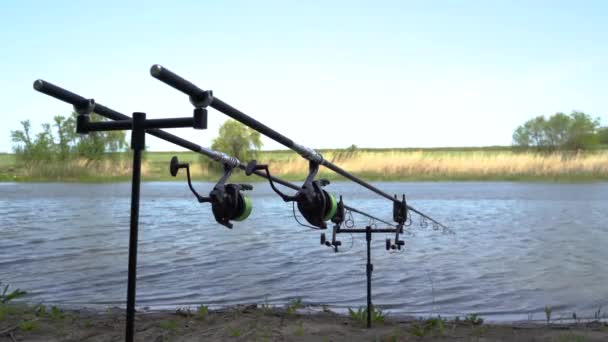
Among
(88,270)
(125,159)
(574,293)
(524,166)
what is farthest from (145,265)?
(125,159)

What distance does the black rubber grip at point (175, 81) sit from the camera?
2260mm

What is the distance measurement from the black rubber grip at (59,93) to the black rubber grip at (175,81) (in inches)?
25.2

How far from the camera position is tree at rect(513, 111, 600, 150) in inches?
1608

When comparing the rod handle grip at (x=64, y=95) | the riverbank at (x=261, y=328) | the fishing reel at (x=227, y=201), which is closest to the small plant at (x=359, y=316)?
the riverbank at (x=261, y=328)

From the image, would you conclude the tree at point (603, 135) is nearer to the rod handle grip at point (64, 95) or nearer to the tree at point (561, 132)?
the tree at point (561, 132)

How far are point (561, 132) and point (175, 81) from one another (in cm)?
4280

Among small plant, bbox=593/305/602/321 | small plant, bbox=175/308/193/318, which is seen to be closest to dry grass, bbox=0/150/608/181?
small plant, bbox=593/305/602/321

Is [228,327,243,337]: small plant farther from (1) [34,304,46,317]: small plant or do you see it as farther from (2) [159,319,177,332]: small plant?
(1) [34,304,46,317]: small plant

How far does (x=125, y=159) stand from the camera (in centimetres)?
4081

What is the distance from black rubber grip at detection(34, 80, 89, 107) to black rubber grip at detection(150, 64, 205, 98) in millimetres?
640

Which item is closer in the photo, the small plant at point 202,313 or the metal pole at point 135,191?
the metal pole at point 135,191

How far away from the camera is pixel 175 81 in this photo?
92.2 inches

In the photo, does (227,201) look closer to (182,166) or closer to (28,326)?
(182,166)

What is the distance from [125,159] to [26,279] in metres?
34.4
